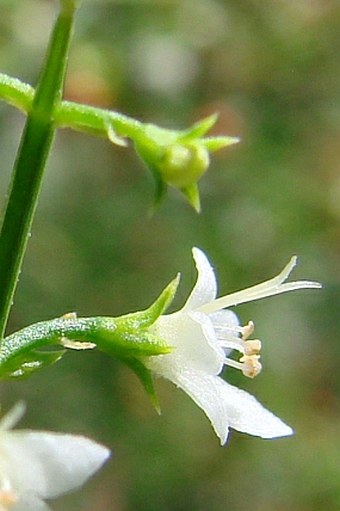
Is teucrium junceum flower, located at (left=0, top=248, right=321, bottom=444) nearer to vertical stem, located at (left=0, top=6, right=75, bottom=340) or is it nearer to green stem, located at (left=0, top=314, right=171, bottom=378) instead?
green stem, located at (left=0, top=314, right=171, bottom=378)

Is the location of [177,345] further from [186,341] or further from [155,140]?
[155,140]

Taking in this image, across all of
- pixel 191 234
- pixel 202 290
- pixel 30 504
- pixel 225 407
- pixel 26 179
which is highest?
pixel 26 179

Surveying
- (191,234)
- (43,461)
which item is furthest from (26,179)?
(191,234)

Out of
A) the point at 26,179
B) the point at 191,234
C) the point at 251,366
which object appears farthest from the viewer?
the point at 191,234


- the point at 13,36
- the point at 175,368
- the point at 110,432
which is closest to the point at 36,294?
the point at 110,432

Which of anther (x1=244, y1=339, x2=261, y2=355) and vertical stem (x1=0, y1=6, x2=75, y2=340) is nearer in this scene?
vertical stem (x1=0, y1=6, x2=75, y2=340)

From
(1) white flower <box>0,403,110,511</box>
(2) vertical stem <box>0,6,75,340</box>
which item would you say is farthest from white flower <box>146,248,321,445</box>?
(2) vertical stem <box>0,6,75,340</box>

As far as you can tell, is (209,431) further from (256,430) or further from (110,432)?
(256,430)
